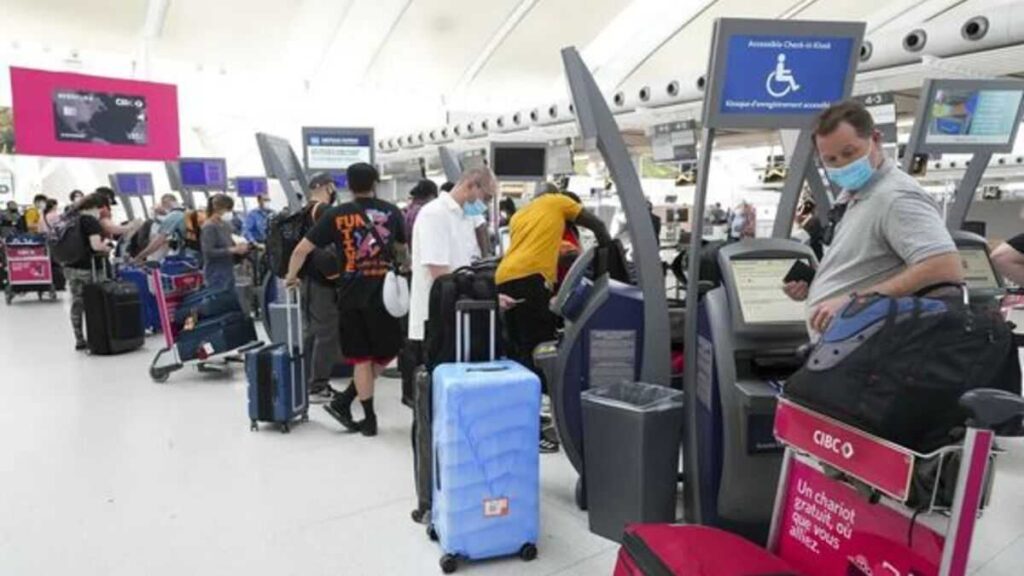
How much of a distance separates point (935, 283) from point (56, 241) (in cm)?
688

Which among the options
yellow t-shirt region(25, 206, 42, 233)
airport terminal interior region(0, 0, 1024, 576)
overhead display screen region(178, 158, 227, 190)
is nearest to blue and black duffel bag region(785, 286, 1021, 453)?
airport terminal interior region(0, 0, 1024, 576)

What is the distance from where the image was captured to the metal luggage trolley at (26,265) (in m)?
9.27

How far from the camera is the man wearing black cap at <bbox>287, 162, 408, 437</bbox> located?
3.82 meters

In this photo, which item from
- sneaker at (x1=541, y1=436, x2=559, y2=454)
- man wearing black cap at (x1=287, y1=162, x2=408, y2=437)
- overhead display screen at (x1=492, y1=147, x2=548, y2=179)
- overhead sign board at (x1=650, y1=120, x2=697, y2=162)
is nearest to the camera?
sneaker at (x1=541, y1=436, x2=559, y2=454)

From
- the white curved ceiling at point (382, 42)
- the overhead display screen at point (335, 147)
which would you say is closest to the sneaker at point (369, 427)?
the overhead display screen at point (335, 147)

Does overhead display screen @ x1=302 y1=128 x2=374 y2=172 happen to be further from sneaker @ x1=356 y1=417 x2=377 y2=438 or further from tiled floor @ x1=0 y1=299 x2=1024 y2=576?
sneaker @ x1=356 y1=417 x2=377 y2=438

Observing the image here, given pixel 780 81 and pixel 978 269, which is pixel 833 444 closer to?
pixel 780 81

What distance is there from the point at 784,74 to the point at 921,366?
1393 mm

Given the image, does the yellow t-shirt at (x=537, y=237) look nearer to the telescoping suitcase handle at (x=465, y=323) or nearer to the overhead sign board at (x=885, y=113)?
the telescoping suitcase handle at (x=465, y=323)

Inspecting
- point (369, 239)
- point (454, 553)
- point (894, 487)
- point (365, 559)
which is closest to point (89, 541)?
point (365, 559)

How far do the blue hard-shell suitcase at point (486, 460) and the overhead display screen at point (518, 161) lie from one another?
3.29 metres

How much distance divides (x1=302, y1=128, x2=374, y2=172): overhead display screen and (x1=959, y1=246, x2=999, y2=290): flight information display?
453 centimetres

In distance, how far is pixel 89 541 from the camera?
→ 262 cm

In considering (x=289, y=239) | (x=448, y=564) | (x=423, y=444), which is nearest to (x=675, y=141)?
(x=289, y=239)
